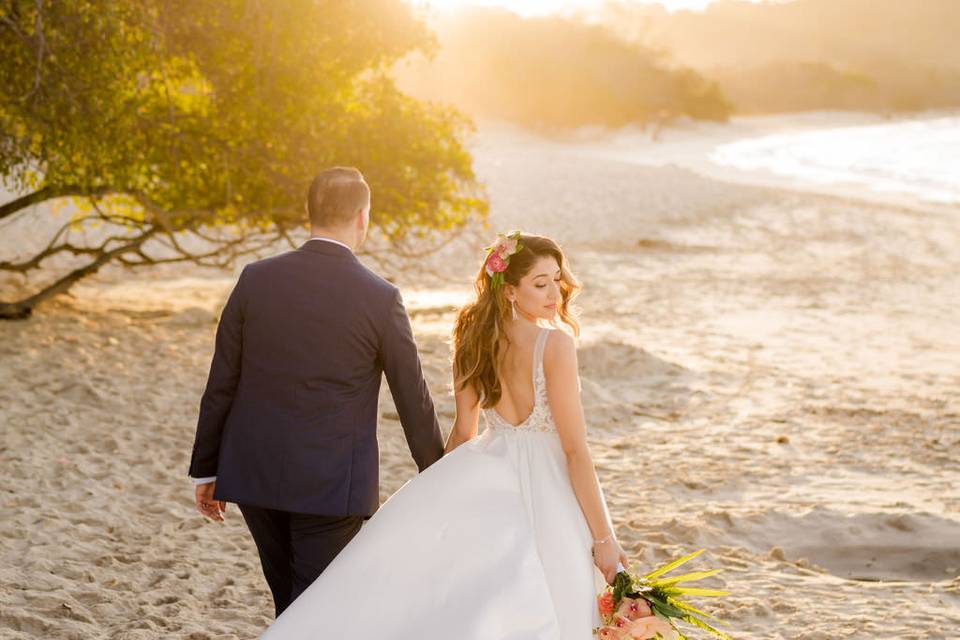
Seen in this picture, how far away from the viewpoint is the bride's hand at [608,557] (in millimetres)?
2984

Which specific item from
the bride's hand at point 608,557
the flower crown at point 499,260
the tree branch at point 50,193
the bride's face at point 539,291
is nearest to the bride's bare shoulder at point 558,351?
the bride's face at point 539,291

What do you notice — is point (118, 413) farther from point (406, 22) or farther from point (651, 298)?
point (651, 298)

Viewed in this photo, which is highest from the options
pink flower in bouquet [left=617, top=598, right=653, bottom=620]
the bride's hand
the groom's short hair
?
the groom's short hair

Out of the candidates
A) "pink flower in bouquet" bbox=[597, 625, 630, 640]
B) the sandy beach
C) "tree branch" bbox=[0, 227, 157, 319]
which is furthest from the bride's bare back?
"tree branch" bbox=[0, 227, 157, 319]

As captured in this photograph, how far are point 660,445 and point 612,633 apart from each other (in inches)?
212

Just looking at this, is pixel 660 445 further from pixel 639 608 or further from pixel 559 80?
pixel 559 80

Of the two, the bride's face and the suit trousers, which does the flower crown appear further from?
the suit trousers

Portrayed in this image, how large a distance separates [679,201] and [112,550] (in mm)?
22688

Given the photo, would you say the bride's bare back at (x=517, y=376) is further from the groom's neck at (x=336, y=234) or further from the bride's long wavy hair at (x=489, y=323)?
the groom's neck at (x=336, y=234)

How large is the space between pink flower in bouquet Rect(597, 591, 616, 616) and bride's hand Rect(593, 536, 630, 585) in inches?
1.6

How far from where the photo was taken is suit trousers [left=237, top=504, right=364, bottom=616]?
3.14m

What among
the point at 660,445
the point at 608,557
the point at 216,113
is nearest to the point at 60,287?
the point at 216,113

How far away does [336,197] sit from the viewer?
307cm

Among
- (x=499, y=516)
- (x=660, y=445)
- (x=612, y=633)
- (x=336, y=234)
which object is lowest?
(x=660, y=445)
